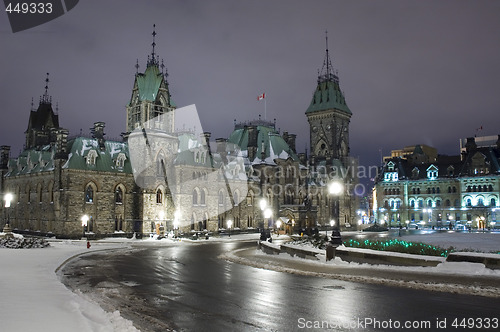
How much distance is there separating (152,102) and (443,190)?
62856mm

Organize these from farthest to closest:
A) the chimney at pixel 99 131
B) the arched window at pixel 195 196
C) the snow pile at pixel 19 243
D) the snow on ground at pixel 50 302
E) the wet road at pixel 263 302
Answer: the arched window at pixel 195 196 < the chimney at pixel 99 131 < the snow pile at pixel 19 243 < the wet road at pixel 263 302 < the snow on ground at pixel 50 302

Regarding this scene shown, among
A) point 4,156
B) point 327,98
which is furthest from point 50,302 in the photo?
point 327,98

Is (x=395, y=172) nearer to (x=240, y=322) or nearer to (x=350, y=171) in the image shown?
(x=350, y=171)

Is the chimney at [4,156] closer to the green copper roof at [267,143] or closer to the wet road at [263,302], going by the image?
the green copper roof at [267,143]

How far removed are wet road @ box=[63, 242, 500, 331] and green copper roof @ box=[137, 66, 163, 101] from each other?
126ft

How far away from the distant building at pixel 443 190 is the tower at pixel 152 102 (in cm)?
5568

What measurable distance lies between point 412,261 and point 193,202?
133 feet

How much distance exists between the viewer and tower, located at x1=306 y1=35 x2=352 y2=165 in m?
96.4

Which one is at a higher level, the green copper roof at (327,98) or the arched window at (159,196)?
the green copper roof at (327,98)

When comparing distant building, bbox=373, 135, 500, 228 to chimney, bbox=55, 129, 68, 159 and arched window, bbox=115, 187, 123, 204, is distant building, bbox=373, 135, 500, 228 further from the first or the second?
chimney, bbox=55, 129, 68, 159

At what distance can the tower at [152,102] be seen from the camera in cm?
5644

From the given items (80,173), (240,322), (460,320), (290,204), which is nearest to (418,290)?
(460,320)

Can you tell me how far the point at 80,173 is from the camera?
50469 millimetres

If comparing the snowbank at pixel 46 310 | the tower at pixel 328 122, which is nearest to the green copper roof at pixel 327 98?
the tower at pixel 328 122
